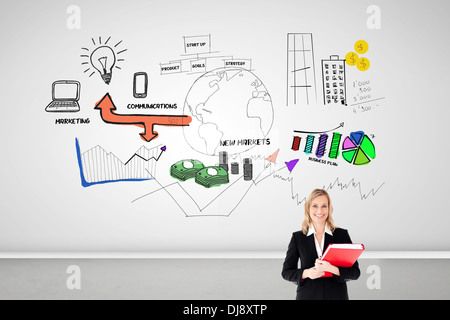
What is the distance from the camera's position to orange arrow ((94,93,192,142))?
4.51 m

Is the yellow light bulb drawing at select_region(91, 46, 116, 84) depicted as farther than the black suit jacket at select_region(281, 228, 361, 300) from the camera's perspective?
Yes

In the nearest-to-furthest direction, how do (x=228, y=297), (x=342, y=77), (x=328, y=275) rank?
1. (x=328, y=275)
2. (x=228, y=297)
3. (x=342, y=77)

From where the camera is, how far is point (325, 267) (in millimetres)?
1642

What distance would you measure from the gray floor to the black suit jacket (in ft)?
5.30

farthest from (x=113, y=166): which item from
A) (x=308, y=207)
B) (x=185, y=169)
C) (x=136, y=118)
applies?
(x=308, y=207)

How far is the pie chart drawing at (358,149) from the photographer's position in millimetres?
4480

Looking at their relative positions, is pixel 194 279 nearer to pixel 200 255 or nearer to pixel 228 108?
pixel 200 255

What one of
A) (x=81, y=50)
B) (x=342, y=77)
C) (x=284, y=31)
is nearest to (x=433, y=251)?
(x=342, y=77)

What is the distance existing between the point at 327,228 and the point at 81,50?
3.67m

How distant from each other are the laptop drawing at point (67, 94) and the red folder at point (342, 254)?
361 cm

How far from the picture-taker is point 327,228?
1772mm

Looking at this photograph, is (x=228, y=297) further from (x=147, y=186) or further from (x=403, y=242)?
(x=403, y=242)

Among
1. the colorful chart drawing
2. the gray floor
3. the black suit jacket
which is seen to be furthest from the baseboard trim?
the black suit jacket

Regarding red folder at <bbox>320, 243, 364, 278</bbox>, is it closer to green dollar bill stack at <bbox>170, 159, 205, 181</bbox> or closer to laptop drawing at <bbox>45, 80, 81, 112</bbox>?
green dollar bill stack at <bbox>170, 159, 205, 181</bbox>
